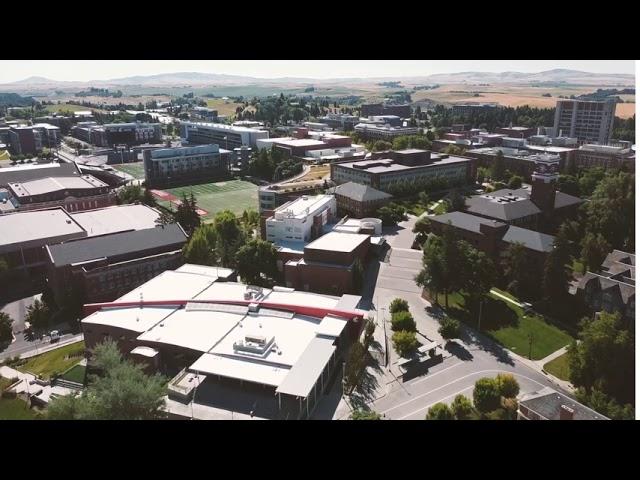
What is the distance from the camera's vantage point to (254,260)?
10.8 meters

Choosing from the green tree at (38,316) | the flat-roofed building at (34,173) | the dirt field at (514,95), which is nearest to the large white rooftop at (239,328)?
the green tree at (38,316)

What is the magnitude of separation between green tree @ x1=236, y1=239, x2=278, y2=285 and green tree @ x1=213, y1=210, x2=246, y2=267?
26 centimetres

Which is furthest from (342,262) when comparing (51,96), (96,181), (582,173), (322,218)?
(51,96)

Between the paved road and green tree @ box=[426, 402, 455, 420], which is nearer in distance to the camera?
green tree @ box=[426, 402, 455, 420]

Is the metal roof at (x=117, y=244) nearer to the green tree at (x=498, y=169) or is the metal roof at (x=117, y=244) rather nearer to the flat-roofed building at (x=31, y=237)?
the flat-roofed building at (x=31, y=237)

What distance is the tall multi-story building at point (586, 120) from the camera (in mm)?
26625

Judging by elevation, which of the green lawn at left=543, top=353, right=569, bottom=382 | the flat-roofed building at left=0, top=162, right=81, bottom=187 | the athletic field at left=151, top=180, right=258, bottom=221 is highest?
the flat-roofed building at left=0, top=162, right=81, bottom=187

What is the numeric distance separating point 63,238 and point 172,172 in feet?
33.3

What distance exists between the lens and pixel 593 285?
31.2 feet

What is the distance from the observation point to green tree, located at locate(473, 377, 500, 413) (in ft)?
21.8

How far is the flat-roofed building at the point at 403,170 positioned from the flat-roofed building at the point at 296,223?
500cm

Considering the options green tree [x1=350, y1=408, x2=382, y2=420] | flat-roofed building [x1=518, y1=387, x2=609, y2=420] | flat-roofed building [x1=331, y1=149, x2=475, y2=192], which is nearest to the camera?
flat-roofed building [x1=518, y1=387, x2=609, y2=420]

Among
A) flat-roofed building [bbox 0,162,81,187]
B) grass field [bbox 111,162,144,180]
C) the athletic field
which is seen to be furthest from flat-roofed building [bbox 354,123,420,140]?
flat-roofed building [bbox 0,162,81,187]

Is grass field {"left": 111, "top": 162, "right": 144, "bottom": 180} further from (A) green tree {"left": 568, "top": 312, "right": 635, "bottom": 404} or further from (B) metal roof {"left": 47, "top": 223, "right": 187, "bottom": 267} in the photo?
(A) green tree {"left": 568, "top": 312, "right": 635, "bottom": 404}
